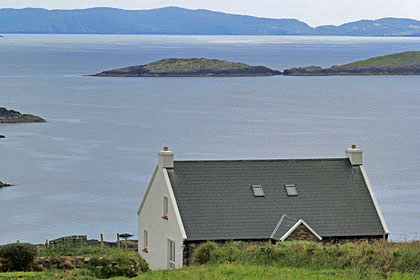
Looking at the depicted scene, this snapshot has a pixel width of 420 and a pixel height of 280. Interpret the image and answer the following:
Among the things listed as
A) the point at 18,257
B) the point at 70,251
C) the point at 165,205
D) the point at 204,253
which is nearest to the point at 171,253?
the point at 165,205

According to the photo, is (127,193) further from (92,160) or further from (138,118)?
(138,118)

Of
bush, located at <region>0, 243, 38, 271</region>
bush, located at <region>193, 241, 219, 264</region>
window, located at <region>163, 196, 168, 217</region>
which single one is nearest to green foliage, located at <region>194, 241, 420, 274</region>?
bush, located at <region>193, 241, 219, 264</region>

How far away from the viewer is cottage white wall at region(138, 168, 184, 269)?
22.6 m

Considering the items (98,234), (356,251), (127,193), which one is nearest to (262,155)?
(127,193)

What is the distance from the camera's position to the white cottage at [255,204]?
22.4m

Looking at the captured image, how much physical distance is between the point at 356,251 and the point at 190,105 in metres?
115

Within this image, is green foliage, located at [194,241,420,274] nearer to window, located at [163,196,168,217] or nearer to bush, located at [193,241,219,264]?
bush, located at [193,241,219,264]

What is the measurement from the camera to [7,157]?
73500mm

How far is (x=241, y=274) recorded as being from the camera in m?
14.0

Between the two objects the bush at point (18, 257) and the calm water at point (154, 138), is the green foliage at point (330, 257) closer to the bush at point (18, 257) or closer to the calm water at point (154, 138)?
the bush at point (18, 257)

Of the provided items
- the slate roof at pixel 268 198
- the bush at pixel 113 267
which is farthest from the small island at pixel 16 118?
the bush at pixel 113 267

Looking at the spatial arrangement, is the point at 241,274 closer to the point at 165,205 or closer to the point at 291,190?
the point at 165,205

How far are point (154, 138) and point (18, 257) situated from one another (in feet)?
237

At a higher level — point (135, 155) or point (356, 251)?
point (356, 251)
